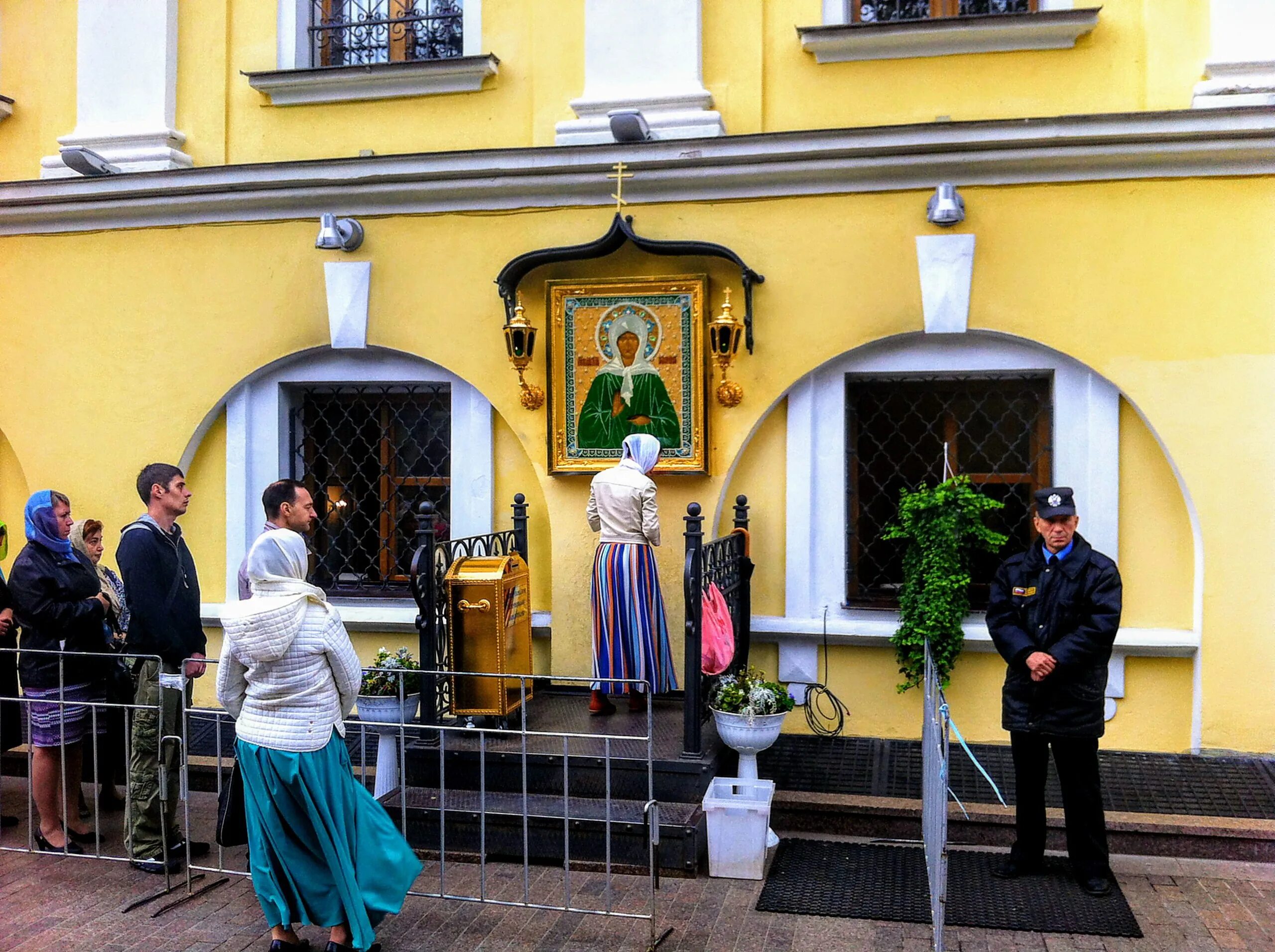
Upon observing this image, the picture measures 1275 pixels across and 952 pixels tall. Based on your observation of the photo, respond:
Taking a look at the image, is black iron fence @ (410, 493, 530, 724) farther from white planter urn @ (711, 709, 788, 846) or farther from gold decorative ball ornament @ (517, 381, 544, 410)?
white planter urn @ (711, 709, 788, 846)

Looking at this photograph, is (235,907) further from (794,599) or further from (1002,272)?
(1002,272)

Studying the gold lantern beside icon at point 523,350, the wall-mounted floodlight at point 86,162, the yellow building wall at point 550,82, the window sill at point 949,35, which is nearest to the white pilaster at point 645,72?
the yellow building wall at point 550,82

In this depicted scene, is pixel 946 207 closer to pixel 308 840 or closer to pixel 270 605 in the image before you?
pixel 270 605

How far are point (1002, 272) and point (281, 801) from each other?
4892 mm

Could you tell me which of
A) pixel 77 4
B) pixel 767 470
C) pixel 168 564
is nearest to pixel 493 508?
pixel 767 470

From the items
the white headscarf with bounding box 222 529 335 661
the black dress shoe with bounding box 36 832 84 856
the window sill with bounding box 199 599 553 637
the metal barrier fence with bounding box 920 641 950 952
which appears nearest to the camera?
the metal barrier fence with bounding box 920 641 950 952

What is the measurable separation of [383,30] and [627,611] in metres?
4.49

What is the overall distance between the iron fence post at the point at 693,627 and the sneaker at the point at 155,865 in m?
2.59

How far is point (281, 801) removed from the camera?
4.64m

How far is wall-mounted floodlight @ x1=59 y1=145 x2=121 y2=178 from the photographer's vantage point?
25.8 feet

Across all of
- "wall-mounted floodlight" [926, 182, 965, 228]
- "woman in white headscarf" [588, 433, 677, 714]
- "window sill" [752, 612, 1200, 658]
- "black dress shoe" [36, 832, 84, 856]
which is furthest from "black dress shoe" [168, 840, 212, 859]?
"wall-mounted floodlight" [926, 182, 965, 228]

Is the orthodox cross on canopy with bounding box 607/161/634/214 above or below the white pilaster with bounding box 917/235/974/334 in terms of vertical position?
above

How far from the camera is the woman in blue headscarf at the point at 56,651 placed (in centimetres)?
591

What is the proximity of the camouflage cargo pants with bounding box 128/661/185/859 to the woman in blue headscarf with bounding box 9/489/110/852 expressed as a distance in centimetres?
33
